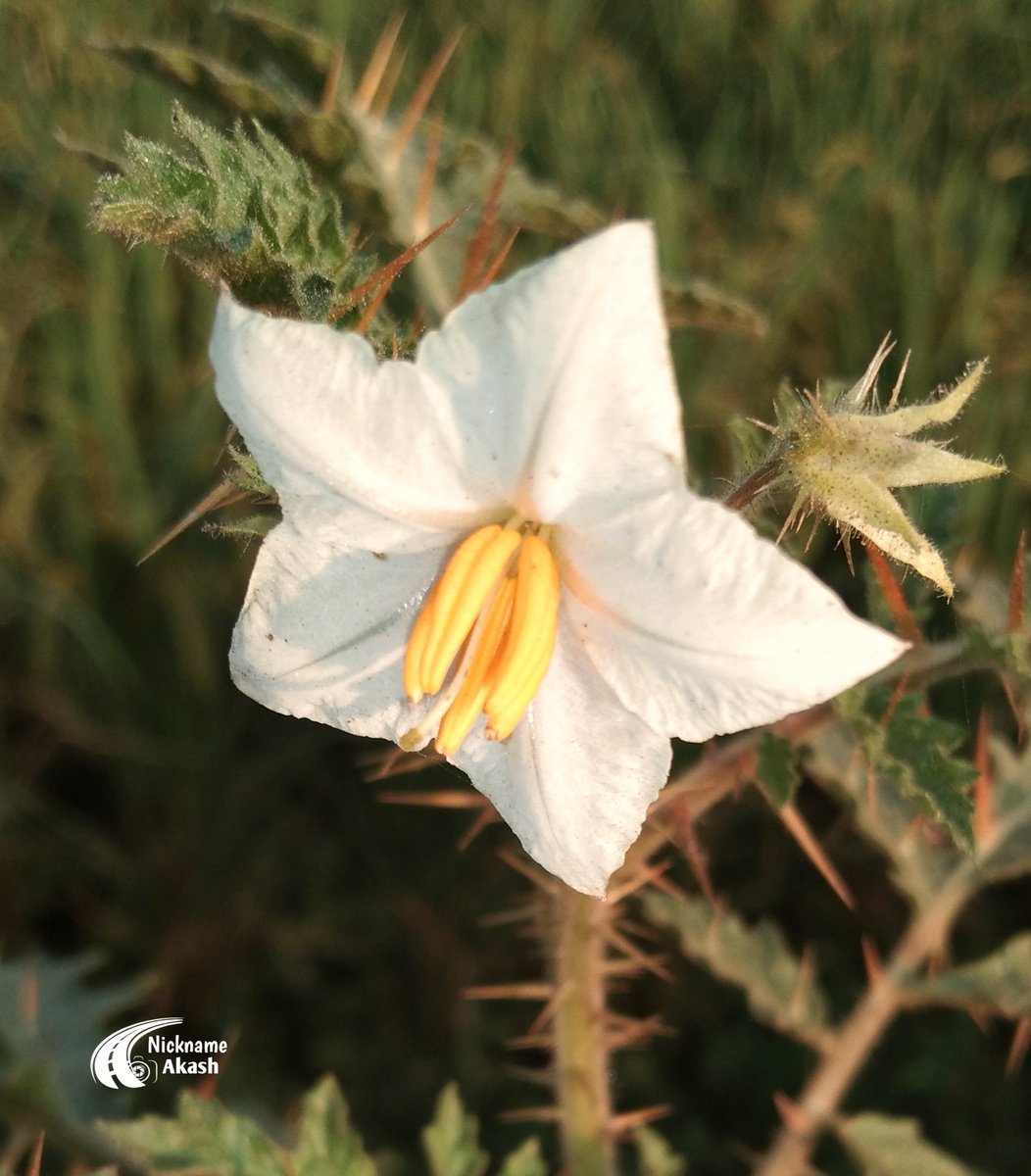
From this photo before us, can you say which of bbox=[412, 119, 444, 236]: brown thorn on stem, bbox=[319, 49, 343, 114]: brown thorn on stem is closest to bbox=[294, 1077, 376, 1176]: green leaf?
bbox=[412, 119, 444, 236]: brown thorn on stem

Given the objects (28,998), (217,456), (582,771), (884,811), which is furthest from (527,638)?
(217,456)

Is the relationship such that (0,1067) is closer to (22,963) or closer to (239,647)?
(22,963)

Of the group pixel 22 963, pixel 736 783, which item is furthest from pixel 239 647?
pixel 22 963

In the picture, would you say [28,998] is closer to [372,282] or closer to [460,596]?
→ [460,596]

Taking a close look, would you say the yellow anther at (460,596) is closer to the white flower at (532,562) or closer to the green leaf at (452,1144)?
the white flower at (532,562)

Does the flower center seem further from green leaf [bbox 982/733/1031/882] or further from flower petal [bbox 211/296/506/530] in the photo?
green leaf [bbox 982/733/1031/882]

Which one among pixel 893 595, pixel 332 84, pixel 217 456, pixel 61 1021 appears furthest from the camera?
pixel 217 456
